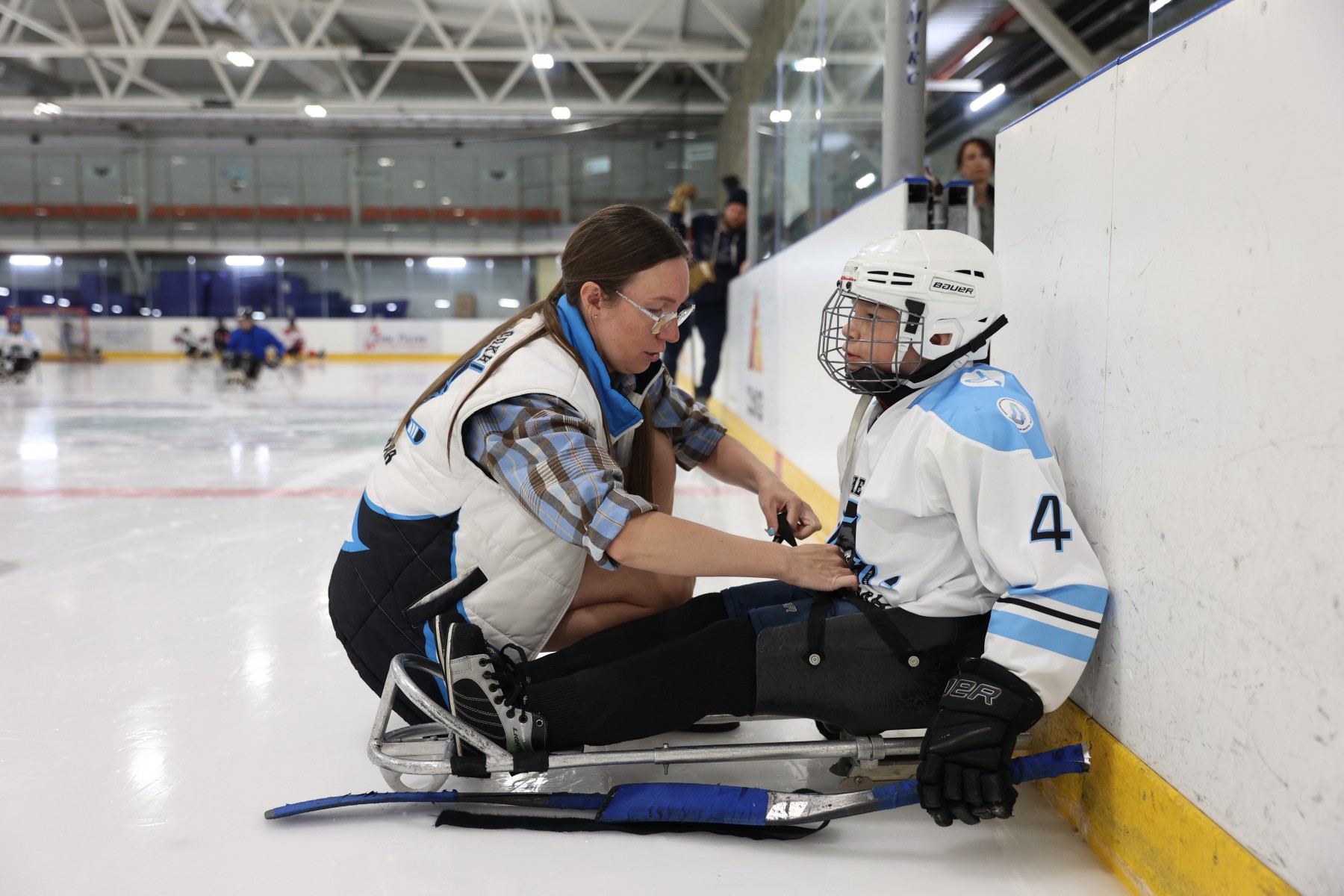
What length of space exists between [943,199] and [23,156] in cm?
2583

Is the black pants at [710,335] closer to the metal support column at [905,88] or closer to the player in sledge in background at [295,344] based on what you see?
the metal support column at [905,88]

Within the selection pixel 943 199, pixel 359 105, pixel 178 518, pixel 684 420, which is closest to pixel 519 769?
pixel 684 420

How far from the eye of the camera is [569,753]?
1.48 metres

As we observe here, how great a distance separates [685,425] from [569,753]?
82 cm

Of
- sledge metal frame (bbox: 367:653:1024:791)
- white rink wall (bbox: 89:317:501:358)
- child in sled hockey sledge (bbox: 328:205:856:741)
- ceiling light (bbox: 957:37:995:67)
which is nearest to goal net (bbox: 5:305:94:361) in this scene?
white rink wall (bbox: 89:317:501:358)

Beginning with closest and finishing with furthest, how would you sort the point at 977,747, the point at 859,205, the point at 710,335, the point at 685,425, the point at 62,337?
the point at 977,747
the point at 685,425
the point at 859,205
the point at 710,335
the point at 62,337

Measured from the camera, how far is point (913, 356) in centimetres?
153

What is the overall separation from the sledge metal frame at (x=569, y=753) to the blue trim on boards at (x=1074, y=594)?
0.34m

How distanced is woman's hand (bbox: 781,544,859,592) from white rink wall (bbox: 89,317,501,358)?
20393 mm

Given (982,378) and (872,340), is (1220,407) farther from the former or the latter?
(872,340)

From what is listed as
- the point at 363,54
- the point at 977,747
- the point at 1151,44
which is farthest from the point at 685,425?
the point at 363,54

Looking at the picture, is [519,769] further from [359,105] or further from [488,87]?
[488,87]

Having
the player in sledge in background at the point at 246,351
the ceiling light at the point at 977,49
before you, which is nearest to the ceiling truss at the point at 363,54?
the player in sledge in background at the point at 246,351

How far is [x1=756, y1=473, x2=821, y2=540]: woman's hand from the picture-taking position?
6.03ft
